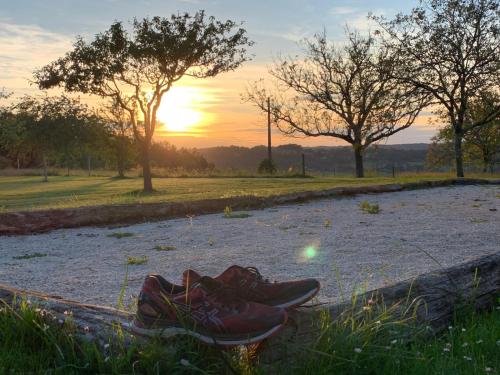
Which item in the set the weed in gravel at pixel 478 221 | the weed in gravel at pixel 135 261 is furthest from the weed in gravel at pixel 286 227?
the weed in gravel at pixel 135 261

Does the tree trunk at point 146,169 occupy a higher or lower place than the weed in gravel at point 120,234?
higher

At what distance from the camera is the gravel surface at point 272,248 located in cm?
494

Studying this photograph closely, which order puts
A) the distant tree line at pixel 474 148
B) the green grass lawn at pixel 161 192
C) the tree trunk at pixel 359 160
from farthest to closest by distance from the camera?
the distant tree line at pixel 474 148
the tree trunk at pixel 359 160
the green grass lawn at pixel 161 192

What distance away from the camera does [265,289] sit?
2.86 meters

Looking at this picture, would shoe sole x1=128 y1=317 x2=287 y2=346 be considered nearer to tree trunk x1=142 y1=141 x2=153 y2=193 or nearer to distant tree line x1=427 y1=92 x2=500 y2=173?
tree trunk x1=142 y1=141 x2=153 y2=193

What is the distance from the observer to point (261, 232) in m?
7.91

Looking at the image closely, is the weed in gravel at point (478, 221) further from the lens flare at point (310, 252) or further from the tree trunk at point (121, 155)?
the tree trunk at point (121, 155)

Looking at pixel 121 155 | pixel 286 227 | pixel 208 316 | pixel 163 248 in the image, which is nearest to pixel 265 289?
pixel 208 316

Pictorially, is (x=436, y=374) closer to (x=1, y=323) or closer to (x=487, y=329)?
(x=487, y=329)

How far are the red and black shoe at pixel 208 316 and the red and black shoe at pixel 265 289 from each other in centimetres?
13

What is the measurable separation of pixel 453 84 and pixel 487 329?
2119cm

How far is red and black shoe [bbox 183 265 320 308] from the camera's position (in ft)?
9.20

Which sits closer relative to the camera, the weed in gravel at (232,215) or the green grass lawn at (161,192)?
the weed in gravel at (232,215)

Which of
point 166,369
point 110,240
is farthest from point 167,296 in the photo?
point 110,240
